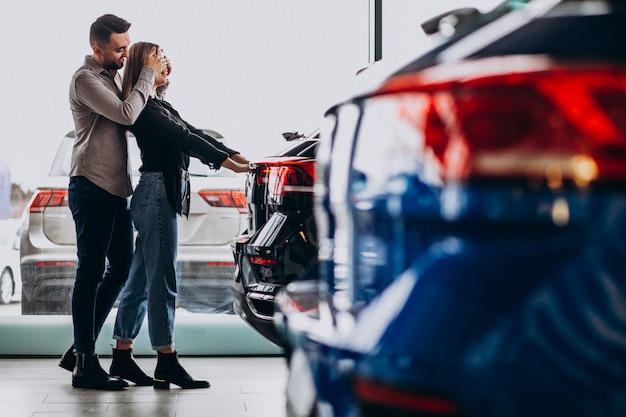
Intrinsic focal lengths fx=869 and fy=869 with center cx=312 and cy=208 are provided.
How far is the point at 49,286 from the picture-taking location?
15.2 feet

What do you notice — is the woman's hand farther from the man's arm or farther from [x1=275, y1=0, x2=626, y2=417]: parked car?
[x1=275, y1=0, x2=626, y2=417]: parked car

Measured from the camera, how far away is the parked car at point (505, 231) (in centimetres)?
93

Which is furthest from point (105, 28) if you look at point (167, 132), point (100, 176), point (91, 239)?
point (91, 239)

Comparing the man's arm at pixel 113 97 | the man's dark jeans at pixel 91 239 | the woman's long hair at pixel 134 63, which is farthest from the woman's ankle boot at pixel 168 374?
the woman's long hair at pixel 134 63

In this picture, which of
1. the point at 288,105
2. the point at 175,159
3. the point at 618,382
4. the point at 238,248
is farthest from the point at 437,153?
the point at 288,105

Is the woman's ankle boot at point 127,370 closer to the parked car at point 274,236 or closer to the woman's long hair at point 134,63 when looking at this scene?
the parked car at point 274,236

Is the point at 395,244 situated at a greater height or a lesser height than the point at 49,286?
greater

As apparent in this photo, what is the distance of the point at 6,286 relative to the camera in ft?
15.3

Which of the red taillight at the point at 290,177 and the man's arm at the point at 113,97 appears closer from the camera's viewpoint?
the red taillight at the point at 290,177

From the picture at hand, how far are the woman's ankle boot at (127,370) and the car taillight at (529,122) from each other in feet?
10.1

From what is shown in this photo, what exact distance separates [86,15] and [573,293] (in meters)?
4.24

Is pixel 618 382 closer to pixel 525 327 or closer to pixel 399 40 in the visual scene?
pixel 525 327

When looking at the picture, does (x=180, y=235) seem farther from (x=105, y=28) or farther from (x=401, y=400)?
(x=401, y=400)

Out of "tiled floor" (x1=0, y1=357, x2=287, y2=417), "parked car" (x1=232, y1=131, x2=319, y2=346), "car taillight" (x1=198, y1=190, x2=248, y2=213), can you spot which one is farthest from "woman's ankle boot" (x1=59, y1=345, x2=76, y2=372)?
"parked car" (x1=232, y1=131, x2=319, y2=346)
